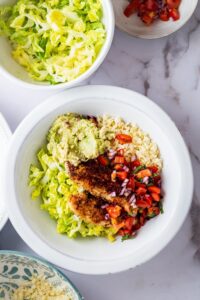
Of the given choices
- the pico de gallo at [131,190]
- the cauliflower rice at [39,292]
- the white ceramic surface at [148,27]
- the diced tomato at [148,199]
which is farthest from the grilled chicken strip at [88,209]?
the white ceramic surface at [148,27]

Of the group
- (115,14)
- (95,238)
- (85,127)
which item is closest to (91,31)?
(115,14)

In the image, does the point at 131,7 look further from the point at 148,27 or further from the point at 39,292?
the point at 39,292

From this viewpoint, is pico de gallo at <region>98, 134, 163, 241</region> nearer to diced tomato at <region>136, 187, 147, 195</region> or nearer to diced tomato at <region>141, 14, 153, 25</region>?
diced tomato at <region>136, 187, 147, 195</region>

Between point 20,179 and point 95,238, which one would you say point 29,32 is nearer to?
point 20,179

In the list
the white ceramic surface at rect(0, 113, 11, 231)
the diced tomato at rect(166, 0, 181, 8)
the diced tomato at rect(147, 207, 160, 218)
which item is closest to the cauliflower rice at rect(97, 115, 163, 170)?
the diced tomato at rect(147, 207, 160, 218)

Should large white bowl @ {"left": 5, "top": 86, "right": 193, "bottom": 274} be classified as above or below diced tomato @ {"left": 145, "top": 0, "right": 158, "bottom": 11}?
below

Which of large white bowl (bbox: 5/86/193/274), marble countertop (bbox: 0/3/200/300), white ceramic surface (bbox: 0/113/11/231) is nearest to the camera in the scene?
large white bowl (bbox: 5/86/193/274)
